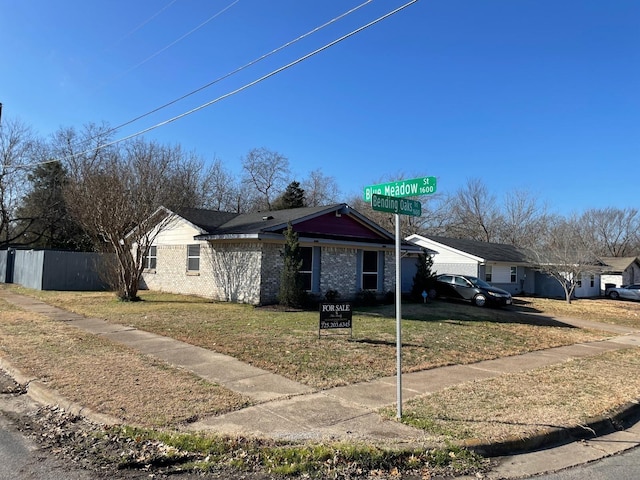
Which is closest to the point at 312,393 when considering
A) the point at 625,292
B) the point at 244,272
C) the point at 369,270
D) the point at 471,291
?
the point at 244,272

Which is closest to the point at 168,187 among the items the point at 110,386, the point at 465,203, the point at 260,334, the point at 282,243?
the point at 282,243

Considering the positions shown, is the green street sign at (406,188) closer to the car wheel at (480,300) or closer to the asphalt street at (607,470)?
the asphalt street at (607,470)

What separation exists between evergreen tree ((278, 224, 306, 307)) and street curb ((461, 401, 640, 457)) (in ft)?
37.2

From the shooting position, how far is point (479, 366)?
8.70 meters

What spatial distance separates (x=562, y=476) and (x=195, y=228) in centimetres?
1822

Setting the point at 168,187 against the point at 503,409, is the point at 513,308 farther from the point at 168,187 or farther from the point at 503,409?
the point at 503,409

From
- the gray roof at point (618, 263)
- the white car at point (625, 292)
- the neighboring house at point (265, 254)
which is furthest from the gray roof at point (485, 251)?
the neighboring house at point (265, 254)

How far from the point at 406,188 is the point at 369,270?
15.8 meters

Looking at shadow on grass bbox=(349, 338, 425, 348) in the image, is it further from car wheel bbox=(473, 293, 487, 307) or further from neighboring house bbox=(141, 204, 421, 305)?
car wheel bbox=(473, 293, 487, 307)

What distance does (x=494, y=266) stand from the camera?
32031 mm

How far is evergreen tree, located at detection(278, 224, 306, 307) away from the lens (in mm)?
16562

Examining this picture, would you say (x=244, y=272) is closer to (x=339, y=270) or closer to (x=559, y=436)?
(x=339, y=270)

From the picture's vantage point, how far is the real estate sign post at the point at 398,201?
5469mm

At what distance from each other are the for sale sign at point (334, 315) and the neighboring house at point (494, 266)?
20.7 m
